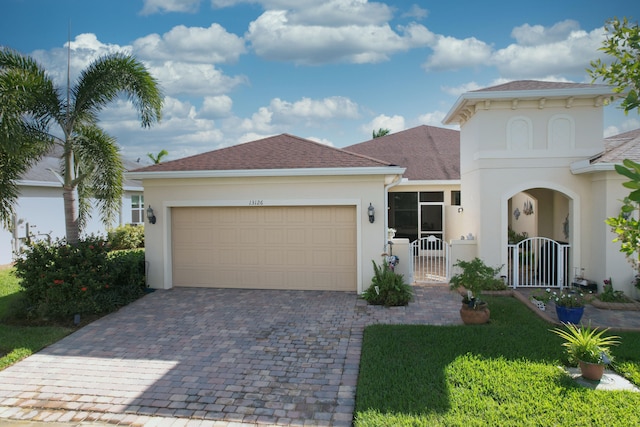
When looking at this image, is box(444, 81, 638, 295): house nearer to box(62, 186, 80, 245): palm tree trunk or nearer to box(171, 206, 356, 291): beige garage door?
box(171, 206, 356, 291): beige garage door

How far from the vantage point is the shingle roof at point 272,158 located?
441 inches

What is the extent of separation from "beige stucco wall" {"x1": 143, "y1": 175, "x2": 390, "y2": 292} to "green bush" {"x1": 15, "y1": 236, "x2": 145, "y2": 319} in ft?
5.27

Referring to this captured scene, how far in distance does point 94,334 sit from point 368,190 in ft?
23.2

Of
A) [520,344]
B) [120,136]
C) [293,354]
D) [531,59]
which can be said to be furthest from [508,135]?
[120,136]

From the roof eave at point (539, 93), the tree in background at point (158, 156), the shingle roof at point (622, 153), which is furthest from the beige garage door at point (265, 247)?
the tree in background at point (158, 156)

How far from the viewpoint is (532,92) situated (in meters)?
11.1

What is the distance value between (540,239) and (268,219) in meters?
7.72

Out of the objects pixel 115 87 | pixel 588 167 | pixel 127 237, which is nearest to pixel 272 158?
pixel 115 87

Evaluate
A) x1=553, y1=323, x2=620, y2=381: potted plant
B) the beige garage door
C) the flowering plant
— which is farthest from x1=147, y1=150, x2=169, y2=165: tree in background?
x1=553, y1=323, x2=620, y2=381: potted plant

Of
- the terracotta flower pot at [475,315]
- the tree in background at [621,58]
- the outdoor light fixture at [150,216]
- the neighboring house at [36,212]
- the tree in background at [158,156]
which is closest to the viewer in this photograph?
the tree in background at [621,58]

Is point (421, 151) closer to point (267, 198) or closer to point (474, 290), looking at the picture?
point (267, 198)

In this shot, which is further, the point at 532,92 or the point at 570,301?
the point at 532,92

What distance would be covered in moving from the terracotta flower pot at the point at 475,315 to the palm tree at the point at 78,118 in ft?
29.0

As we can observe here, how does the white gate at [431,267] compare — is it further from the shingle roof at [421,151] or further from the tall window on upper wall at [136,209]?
the tall window on upper wall at [136,209]
